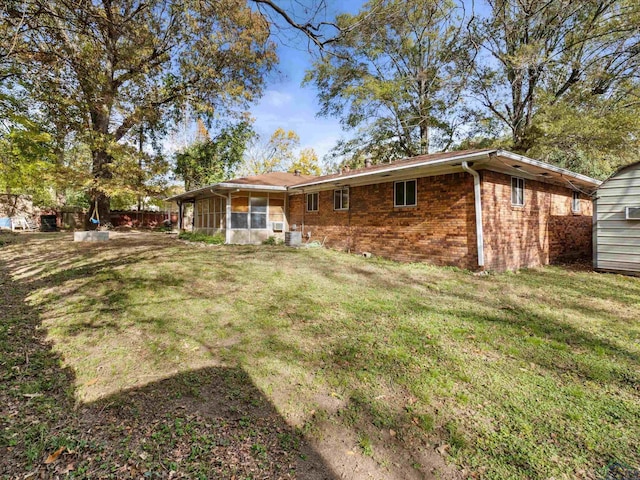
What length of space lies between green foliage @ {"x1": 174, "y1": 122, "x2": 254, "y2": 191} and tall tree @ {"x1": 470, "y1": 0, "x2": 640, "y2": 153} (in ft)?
56.3

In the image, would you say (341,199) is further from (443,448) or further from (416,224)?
(443,448)

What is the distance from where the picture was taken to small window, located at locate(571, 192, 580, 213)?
Answer: 36.7 feet

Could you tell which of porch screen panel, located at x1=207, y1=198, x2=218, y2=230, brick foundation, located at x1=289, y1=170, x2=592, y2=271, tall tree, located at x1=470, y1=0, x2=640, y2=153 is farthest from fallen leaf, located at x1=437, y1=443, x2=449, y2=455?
porch screen panel, located at x1=207, y1=198, x2=218, y2=230

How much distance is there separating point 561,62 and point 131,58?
16400 mm

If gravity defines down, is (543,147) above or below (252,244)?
above

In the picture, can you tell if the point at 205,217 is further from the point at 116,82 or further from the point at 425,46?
the point at 425,46

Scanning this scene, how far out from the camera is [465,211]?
7848 millimetres

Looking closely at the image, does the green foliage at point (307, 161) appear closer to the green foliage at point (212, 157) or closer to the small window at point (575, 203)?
the green foliage at point (212, 157)

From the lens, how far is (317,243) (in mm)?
12625

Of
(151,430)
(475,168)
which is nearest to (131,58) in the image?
(151,430)

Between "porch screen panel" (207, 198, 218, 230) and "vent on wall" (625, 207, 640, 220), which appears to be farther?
"porch screen panel" (207, 198, 218, 230)

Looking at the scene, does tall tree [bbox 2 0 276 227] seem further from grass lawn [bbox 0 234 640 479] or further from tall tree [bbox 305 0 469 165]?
tall tree [bbox 305 0 469 165]

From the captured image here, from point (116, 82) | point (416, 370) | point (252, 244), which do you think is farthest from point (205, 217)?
point (416, 370)

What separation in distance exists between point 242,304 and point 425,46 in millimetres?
20800
